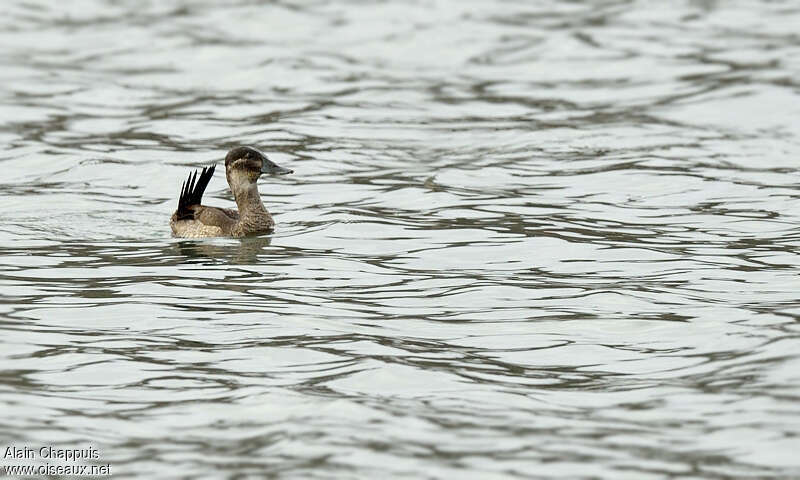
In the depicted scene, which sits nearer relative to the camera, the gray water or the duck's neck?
the gray water

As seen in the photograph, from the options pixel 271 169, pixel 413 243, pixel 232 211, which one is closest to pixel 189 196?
pixel 232 211

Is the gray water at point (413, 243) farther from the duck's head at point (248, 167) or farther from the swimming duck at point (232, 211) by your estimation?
the duck's head at point (248, 167)

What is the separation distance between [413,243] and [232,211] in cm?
178

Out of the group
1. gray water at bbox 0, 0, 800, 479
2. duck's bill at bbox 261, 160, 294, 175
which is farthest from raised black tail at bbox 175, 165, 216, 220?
duck's bill at bbox 261, 160, 294, 175

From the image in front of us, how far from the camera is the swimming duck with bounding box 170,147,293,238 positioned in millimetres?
13195

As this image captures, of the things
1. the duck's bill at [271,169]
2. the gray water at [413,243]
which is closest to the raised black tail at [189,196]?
the gray water at [413,243]

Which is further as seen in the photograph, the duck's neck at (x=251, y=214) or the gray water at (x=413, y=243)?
the duck's neck at (x=251, y=214)

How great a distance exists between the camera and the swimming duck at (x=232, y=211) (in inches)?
520

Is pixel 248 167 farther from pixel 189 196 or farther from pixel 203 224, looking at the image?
pixel 203 224

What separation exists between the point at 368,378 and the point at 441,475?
5.29ft

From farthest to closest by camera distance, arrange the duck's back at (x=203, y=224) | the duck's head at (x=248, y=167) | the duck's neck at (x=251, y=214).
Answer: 1. the duck's head at (x=248, y=167)
2. the duck's neck at (x=251, y=214)
3. the duck's back at (x=203, y=224)

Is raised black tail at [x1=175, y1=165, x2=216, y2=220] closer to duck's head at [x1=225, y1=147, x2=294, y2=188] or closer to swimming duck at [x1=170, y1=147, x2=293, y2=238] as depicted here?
swimming duck at [x1=170, y1=147, x2=293, y2=238]

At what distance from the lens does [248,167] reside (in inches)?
533

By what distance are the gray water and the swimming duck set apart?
16cm
